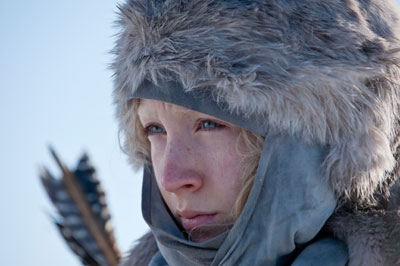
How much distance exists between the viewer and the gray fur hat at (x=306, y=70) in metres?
1.90

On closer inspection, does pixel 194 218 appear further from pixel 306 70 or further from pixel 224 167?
pixel 306 70

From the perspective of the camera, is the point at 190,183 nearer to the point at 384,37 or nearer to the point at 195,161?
the point at 195,161

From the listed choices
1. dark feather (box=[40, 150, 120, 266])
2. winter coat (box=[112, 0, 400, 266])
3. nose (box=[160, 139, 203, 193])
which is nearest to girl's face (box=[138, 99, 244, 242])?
nose (box=[160, 139, 203, 193])

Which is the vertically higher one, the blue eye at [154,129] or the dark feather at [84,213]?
the blue eye at [154,129]

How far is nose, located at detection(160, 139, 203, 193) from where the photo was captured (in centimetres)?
199

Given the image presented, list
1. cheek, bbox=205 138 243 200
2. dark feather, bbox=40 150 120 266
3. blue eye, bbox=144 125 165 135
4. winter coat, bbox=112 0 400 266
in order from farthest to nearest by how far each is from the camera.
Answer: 1. dark feather, bbox=40 150 120 266
2. blue eye, bbox=144 125 165 135
3. cheek, bbox=205 138 243 200
4. winter coat, bbox=112 0 400 266

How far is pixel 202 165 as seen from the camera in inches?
78.7

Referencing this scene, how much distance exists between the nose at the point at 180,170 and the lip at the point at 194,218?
0.10 m

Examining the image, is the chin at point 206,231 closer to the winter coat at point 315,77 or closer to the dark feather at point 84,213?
the winter coat at point 315,77

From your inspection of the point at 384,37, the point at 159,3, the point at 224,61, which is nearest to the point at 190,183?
the point at 224,61

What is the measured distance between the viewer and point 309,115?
6.24 ft

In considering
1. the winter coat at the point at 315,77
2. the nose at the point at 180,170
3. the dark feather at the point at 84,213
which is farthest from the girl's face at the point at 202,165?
the dark feather at the point at 84,213

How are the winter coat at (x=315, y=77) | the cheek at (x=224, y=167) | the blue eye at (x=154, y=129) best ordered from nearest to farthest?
the winter coat at (x=315, y=77) < the cheek at (x=224, y=167) < the blue eye at (x=154, y=129)

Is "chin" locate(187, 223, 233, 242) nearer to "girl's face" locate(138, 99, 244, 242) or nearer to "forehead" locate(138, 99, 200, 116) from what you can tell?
"girl's face" locate(138, 99, 244, 242)
